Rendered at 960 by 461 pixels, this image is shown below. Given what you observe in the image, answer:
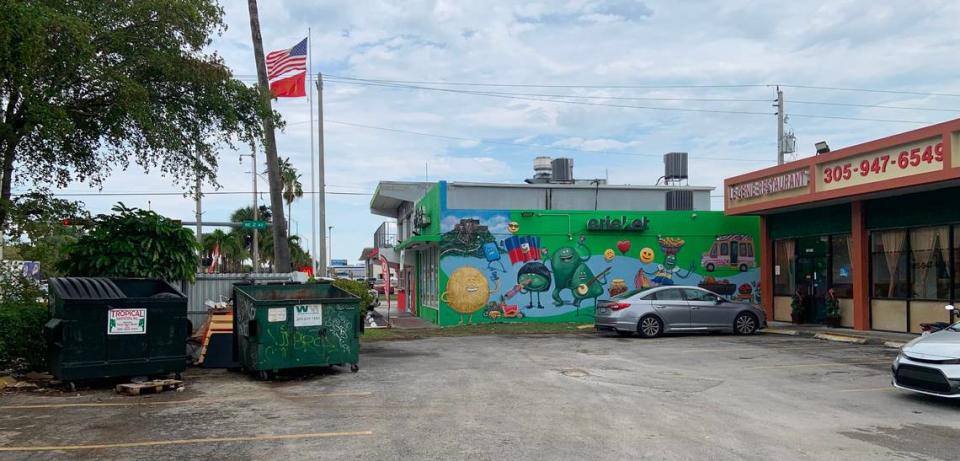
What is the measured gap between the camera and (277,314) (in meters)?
11.8

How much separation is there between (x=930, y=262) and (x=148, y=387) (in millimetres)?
17487

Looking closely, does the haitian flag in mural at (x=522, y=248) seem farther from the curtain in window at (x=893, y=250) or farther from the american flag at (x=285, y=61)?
the curtain in window at (x=893, y=250)

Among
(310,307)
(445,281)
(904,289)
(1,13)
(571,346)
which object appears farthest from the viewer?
(445,281)

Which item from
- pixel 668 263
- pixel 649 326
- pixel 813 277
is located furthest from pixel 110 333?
pixel 813 277

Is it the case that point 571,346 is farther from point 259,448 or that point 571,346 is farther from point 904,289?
point 259,448

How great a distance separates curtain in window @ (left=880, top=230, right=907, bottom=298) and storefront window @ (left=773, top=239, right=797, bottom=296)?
3.82m

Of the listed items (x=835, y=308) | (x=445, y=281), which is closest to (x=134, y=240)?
(x=445, y=281)

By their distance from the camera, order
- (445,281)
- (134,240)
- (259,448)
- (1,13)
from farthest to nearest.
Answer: (445,281), (134,240), (1,13), (259,448)

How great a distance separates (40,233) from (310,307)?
5293 mm

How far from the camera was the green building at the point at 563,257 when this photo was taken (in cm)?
2408

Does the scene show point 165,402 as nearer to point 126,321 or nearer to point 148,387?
point 148,387

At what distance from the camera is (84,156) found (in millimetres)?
14773

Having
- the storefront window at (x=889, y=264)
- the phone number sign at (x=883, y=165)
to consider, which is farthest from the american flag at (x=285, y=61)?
the storefront window at (x=889, y=264)

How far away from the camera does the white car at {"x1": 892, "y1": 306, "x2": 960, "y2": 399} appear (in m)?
9.12
